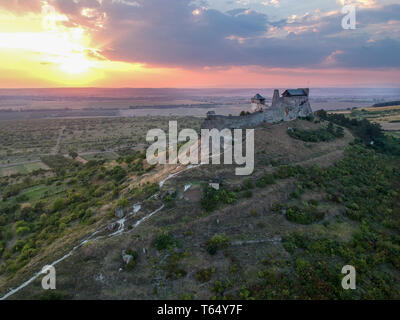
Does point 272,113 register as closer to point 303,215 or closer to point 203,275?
point 303,215

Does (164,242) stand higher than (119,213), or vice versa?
(119,213)

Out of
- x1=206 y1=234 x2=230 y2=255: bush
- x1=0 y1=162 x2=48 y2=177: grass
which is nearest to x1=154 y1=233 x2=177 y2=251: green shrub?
x1=206 y1=234 x2=230 y2=255: bush

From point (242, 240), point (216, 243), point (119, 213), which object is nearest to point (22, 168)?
point (119, 213)

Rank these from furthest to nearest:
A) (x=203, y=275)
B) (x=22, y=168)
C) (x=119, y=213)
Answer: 1. (x=22, y=168)
2. (x=119, y=213)
3. (x=203, y=275)

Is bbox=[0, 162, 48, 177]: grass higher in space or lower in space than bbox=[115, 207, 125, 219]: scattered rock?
lower

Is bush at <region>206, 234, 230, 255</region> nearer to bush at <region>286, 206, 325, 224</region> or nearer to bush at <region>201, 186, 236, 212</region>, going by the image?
bush at <region>201, 186, 236, 212</region>

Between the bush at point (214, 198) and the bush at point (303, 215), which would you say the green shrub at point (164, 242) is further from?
the bush at point (303, 215)

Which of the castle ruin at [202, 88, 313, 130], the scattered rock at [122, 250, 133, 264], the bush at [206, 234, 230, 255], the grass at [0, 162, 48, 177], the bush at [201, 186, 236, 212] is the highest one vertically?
the castle ruin at [202, 88, 313, 130]
